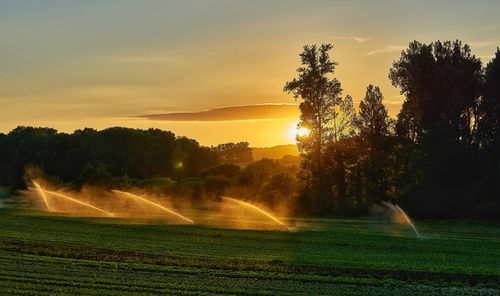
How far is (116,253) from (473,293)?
57.0 feet

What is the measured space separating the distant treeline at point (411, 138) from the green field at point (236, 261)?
63.3 ft

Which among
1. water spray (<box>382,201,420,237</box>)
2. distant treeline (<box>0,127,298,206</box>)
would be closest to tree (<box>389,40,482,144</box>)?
water spray (<box>382,201,420,237</box>)

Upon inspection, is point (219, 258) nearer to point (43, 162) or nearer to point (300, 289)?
point (300, 289)

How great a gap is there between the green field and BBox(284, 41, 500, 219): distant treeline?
19.3 meters

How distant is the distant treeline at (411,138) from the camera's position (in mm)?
67375

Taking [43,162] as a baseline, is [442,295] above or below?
below

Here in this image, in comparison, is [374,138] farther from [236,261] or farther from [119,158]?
[119,158]

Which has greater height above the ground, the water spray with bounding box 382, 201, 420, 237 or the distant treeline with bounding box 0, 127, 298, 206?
the distant treeline with bounding box 0, 127, 298, 206

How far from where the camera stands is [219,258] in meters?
31.4

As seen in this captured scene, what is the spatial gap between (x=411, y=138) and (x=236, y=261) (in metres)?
48.5

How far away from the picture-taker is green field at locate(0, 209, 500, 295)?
78.8 feet

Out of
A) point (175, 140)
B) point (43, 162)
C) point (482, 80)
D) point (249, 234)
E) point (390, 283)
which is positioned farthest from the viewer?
point (175, 140)

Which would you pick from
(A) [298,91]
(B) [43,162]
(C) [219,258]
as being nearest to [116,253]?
(C) [219,258]

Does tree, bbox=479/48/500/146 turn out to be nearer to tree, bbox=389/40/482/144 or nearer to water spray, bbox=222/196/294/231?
tree, bbox=389/40/482/144
